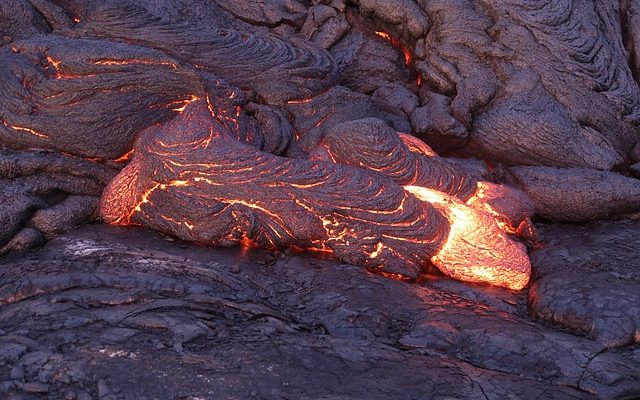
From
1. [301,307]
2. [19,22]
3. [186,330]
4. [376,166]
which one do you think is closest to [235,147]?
[376,166]

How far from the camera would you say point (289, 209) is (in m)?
3.99

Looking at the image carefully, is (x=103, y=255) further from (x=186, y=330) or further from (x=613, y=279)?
(x=613, y=279)

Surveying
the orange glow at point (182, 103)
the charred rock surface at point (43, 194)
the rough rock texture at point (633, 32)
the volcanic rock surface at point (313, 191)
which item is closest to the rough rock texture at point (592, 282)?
the volcanic rock surface at point (313, 191)

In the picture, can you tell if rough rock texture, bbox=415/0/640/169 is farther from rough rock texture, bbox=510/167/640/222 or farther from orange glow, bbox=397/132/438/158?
orange glow, bbox=397/132/438/158

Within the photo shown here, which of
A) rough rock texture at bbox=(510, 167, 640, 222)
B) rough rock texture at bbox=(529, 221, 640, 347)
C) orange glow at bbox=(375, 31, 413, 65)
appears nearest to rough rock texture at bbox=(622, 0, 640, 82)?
rough rock texture at bbox=(510, 167, 640, 222)

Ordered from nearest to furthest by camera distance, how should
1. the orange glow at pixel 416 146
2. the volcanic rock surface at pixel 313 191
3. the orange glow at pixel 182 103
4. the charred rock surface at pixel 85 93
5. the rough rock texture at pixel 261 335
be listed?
the rough rock texture at pixel 261 335, the volcanic rock surface at pixel 313 191, the charred rock surface at pixel 85 93, the orange glow at pixel 182 103, the orange glow at pixel 416 146

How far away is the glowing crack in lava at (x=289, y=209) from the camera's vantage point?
396 centimetres

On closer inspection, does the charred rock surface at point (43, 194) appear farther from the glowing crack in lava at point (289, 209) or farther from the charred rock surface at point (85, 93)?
the glowing crack in lava at point (289, 209)

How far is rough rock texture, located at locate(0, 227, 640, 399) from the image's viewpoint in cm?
255

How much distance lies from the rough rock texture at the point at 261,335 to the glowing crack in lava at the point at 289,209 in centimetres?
17

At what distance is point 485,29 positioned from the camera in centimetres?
552

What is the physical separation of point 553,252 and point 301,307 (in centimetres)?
196

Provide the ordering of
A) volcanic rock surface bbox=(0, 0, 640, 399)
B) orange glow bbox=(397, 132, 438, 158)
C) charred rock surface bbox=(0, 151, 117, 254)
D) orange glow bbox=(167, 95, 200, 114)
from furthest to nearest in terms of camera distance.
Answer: orange glow bbox=(397, 132, 438, 158)
orange glow bbox=(167, 95, 200, 114)
charred rock surface bbox=(0, 151, 117, 254)
volcanic rock surface bbox=(0, 0, 640, 399)

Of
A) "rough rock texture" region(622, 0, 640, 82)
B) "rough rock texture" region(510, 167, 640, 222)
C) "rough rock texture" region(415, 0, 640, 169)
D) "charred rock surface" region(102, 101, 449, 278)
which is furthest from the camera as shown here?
"rough rock texture" region(622, 0, 640, 82)
